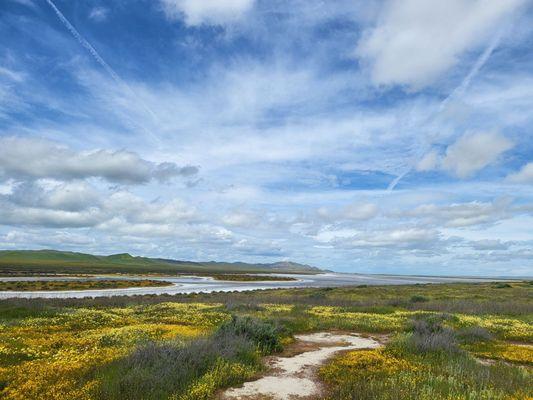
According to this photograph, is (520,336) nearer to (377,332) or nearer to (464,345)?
(464,345)

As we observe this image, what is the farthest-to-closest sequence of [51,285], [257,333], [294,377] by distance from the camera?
[51,285] < [257,333] < [294,377]

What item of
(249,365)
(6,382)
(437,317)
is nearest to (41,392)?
(6,382)

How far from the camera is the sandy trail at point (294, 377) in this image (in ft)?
35.3

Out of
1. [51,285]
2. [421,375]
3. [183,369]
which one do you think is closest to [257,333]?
[183,369]

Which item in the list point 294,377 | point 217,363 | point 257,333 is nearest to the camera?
point 217,363

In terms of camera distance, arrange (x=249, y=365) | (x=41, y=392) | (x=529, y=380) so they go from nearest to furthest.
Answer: (x=41, y=392)
(x=529, y=380)
(x=249, y=365)

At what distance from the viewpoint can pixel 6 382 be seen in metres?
10.8

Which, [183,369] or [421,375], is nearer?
[183,369]

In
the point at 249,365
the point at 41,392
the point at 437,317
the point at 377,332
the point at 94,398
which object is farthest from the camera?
the point at 437,317

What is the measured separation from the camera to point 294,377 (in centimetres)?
1270

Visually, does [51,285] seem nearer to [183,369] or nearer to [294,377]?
[183,369]

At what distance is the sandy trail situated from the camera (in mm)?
10750

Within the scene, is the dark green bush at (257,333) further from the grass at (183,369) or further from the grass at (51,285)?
the grass at (51,285)

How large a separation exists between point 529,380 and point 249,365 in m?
8.20
